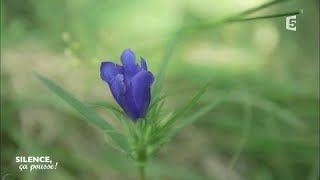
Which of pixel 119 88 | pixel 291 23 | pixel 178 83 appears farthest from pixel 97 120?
pixel 291 23

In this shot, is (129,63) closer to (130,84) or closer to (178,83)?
(130,84)

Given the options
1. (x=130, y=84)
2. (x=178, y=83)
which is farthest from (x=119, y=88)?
(x=178, y=83)

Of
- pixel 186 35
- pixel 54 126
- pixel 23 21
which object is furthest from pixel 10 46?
pixel 186 35

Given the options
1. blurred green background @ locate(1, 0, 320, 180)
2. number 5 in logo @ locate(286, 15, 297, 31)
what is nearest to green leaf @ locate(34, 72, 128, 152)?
blurred green background @ locate(1, 0, 320, 180)

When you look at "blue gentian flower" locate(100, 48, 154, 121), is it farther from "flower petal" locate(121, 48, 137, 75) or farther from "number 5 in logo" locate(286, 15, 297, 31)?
"number 5 in logo" locate(286, 15, 297, 31)

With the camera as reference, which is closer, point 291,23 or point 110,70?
point 110,70

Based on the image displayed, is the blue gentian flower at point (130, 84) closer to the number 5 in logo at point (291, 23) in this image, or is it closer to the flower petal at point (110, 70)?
the flower petal at point (110, 70)
